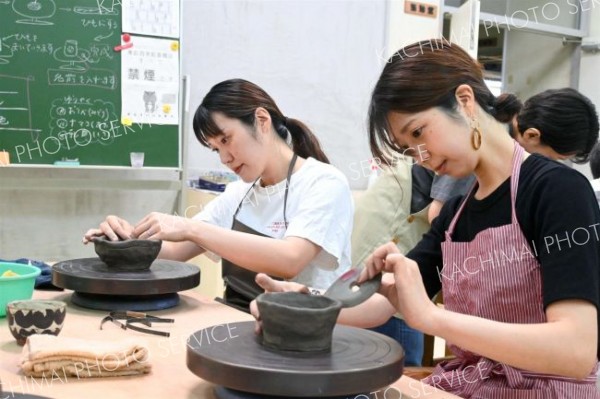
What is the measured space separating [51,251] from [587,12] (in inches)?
183

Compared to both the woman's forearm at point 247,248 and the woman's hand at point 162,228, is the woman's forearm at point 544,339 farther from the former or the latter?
the woman's hand at point 162,228

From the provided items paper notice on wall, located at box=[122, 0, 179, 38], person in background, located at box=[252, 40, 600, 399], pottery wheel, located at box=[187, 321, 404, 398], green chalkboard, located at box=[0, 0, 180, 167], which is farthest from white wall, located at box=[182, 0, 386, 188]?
pottery wheel, located at box=[187, 321, 404, 398]

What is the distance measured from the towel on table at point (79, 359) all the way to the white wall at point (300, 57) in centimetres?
265

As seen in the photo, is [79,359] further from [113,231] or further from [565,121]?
[565,121]

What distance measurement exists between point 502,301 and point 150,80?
2.60 metres

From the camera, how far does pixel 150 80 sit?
3.44 m

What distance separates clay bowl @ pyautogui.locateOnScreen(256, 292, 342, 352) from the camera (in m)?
0.98

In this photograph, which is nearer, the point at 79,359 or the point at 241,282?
the point at 79,359

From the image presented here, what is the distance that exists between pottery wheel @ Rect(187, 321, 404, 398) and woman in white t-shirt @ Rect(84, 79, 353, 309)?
0.76 metres

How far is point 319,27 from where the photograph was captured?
4.28 m

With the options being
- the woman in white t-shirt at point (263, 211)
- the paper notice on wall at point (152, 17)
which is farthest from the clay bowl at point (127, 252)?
the paper notice on wall at point (152, 17)

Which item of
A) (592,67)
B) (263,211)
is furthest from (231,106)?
(592,67)

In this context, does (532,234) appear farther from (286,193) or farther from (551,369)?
(286,193)

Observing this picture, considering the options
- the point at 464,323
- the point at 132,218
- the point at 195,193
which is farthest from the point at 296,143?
the point at 132,218
